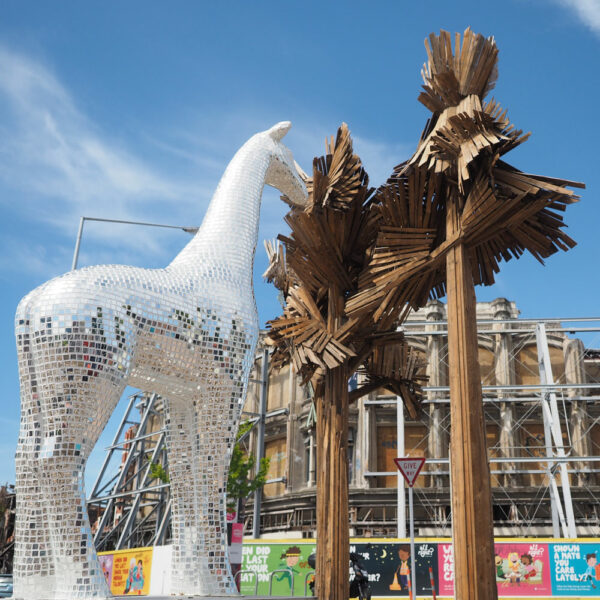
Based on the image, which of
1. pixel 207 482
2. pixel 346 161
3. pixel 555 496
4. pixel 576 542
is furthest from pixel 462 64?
pixel 555 496

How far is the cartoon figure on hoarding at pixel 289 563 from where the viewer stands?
1232cm

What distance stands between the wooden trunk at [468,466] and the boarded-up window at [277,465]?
25.9m

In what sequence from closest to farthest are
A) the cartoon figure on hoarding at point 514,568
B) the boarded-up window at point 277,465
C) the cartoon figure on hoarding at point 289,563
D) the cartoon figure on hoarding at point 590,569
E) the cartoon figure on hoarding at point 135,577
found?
the cartoon figure on hoarding at point 590,569
the cartoon figure on hoarding at point 514,568
the cartoon figure on hoarding at point 289,563
the cartoon figure on hoarding at point 135,577
the boarded-up window at point 277,465

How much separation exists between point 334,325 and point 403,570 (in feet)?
22.0

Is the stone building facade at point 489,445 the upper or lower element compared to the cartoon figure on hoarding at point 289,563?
upper

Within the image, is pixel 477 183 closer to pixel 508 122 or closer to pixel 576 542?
pixel 508 122

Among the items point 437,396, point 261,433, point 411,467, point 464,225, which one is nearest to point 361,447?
point 437,396

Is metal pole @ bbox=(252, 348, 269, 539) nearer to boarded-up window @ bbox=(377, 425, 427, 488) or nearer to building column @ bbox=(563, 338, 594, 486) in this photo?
boarded-up window @ bbox=(377, 425, 427, 488)

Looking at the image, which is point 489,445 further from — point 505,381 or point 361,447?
point 361,447

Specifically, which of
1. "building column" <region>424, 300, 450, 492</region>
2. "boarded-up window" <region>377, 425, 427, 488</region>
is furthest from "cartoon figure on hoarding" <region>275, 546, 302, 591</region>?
"boarded-up window" <region>377, 425, 427, 488</region>

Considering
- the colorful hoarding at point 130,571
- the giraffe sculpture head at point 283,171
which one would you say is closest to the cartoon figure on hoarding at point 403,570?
the colorful hoarding at point 130,571

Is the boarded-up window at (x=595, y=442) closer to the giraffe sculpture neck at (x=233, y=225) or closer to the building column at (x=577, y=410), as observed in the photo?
the building column at (x=577, y=410)

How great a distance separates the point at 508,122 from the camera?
5.35m

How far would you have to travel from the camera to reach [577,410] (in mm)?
25906
